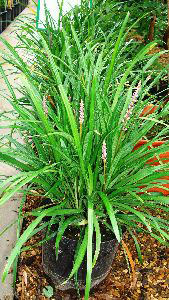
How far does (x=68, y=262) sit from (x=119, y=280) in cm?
31

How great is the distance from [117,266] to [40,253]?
0.32m

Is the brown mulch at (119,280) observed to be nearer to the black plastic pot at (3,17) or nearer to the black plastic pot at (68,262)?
the black plastic pot at (68,262)

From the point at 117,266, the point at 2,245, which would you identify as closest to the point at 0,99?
the point at 2,245

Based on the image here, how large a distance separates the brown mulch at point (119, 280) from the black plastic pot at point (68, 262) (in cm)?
6

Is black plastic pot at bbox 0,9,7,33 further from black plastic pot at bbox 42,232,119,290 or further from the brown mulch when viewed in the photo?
black plastic pot at bbox 42,232,119,290

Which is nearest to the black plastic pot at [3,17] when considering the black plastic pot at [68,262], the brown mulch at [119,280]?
the brown mulch at [119,280]

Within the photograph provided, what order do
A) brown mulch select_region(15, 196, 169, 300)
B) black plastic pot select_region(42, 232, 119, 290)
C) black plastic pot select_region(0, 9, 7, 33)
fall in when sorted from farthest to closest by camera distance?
black plastic pot select_region(0, 9, 7, 33), brown mulch select_region(15, 196, 169, 300), black plastic pot select_region(42, 232, 119, 290)

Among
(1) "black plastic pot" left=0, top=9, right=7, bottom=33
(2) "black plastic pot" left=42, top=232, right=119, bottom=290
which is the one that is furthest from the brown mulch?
(1) "black plastic pot" left=0, top=9, right=7, bottom=33

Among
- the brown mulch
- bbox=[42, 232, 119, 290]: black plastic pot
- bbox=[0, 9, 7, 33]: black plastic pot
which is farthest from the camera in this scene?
bbox=[0, 9, 7, 33]: black plastic pot

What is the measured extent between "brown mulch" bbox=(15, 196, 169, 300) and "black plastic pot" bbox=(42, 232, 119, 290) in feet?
0.21

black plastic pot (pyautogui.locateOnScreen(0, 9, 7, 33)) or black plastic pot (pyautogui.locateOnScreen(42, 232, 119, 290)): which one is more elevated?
black plastic pot (pyautogui.locateOnScreen(0, 9, 7, 33))

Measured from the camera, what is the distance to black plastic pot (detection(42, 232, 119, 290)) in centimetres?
128

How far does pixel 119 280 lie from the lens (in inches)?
59.9

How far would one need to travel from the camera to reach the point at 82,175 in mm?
1207
